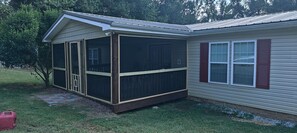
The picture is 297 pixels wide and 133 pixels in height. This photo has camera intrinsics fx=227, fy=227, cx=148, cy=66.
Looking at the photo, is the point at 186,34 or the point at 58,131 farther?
the point at 186,34

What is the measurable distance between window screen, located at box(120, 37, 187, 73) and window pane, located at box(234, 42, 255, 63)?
205 centimetres

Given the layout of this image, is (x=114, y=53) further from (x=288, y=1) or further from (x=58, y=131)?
(x=288, y=1)

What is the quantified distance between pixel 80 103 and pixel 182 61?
395 cm

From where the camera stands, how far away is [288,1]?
24031mm

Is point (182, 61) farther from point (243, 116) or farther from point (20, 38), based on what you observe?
point (20, 38)

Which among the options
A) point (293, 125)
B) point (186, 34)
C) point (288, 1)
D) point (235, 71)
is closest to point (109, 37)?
point (186, 34)

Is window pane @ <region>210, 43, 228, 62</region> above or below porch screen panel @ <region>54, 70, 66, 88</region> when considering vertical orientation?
above

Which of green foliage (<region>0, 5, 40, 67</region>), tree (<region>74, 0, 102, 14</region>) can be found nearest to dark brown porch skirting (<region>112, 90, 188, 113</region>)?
green foliage (<region>0, 5, 40, 67</region>)

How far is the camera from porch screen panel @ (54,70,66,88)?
385 inches

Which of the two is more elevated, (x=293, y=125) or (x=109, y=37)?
(x=109, y=37)

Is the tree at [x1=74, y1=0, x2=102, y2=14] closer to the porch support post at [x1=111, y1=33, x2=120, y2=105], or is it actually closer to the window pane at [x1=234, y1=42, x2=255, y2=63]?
the porch support post at [x1=111, y1=33, x2=120, y2=105]

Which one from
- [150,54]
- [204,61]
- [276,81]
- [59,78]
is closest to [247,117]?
[276,81]

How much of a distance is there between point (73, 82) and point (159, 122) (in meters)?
4.81

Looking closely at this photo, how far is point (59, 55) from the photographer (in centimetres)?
1005
